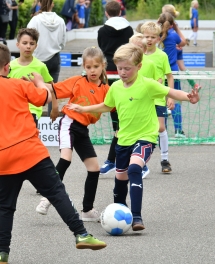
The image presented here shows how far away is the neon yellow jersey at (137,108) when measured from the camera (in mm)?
7191

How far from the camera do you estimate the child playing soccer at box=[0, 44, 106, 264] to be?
5.93 meters

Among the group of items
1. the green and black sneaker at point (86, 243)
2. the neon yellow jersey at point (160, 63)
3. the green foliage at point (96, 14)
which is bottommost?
the green foliage at point (96, 14)

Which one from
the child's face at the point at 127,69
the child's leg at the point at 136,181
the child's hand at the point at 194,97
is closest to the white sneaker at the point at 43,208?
the child's leg at the point at 136,181

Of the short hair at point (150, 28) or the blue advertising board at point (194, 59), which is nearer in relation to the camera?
the short hair at point (150, 28)

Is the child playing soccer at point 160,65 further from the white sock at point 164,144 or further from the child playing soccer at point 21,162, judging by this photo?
the child playing soccer at point 21,162

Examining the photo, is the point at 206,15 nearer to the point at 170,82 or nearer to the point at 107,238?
the point at 170,82

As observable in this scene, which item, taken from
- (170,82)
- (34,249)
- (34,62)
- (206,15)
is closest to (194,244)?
(34,249)

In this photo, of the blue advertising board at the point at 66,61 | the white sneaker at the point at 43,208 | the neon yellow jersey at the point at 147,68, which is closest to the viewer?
the white sneaker at the point at 43,208

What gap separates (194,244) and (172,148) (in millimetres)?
5291

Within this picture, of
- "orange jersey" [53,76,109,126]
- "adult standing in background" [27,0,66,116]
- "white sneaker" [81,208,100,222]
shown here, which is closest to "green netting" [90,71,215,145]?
"adult standing in background" [27,0,66,116]

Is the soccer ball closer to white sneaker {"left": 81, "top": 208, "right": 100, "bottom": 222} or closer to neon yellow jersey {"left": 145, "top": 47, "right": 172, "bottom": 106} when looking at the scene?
white sneaker {"left": 81, "top": 208, "right": 100, "bottom": 222}

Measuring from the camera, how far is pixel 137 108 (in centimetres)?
721

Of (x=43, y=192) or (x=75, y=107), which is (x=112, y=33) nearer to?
(x=75, y=107)

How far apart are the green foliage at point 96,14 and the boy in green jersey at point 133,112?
2963 cm
